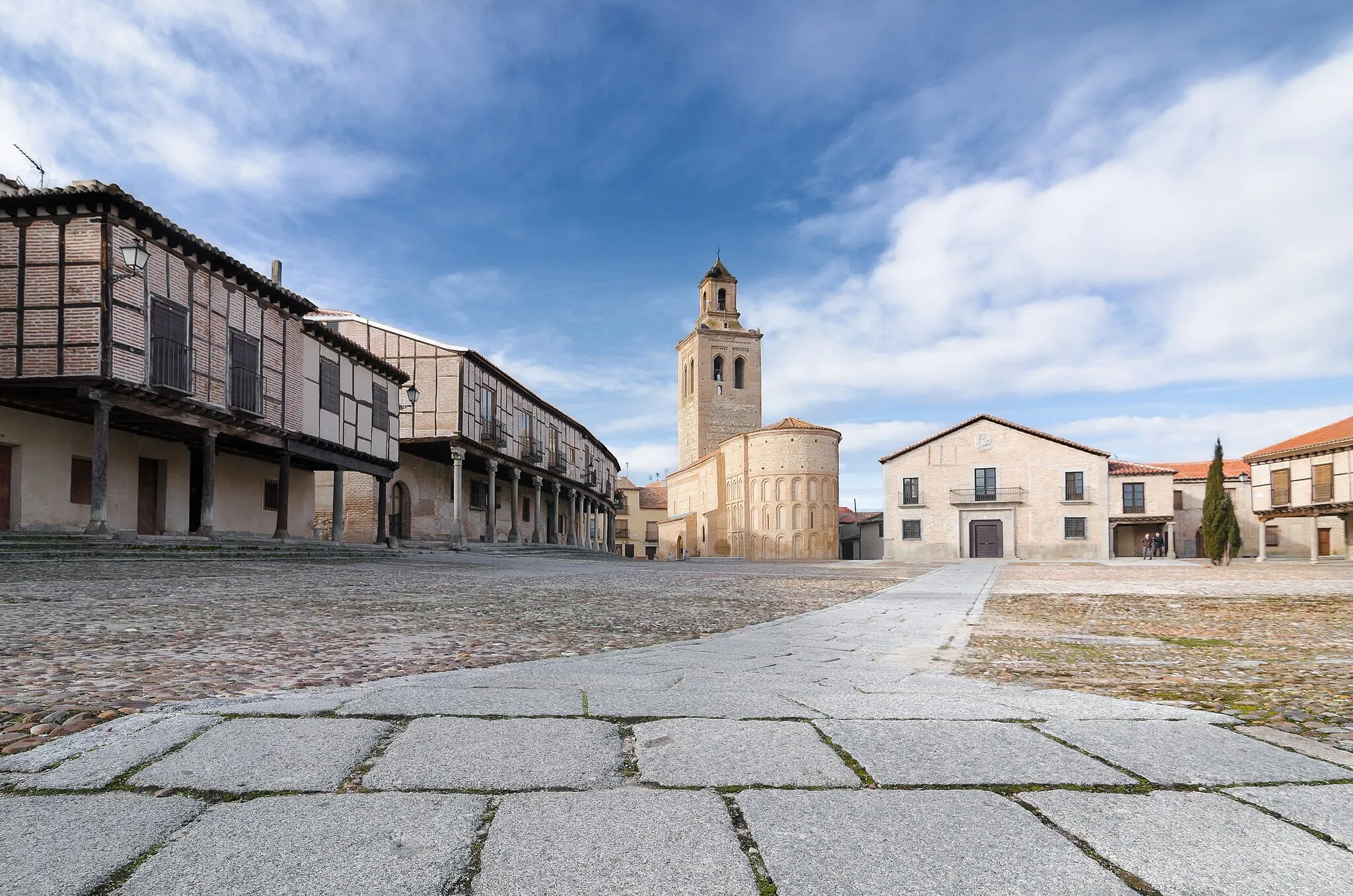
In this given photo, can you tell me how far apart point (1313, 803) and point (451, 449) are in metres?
25.3

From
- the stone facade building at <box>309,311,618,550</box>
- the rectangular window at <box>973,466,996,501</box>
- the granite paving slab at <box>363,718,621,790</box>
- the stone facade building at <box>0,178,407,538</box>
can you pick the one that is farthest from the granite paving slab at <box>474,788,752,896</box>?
the rectangular window at <box>973,466,996,501</box>

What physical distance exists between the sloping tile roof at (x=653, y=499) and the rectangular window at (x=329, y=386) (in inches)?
2049

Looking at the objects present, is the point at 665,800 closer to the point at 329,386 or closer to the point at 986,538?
the point at 329,386

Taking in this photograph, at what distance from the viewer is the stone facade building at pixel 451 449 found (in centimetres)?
2542

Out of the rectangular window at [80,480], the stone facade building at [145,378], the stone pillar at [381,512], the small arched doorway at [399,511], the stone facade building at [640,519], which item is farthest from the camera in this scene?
the stone facade building at [640,519]

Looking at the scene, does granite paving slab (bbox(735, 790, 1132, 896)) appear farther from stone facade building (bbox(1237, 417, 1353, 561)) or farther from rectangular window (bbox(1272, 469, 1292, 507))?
rectangular window (bbox(1272, 469, 1292, 507))

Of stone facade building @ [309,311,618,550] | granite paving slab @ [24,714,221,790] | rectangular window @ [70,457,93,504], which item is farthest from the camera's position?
stone facade building @ [309,311,618,550]

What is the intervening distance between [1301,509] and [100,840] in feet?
141

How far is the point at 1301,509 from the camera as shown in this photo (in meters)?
34.2

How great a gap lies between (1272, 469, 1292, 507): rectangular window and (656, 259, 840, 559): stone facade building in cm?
2177

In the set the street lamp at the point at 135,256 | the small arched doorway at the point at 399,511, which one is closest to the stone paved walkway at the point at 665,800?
the street lamp at the point at 135,256

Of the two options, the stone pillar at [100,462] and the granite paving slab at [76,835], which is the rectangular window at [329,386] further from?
the granite paving slab at [76,835]

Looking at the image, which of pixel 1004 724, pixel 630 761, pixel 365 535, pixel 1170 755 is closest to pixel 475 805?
pixel 630 761

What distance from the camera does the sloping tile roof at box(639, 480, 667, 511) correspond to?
7350 centimetres
